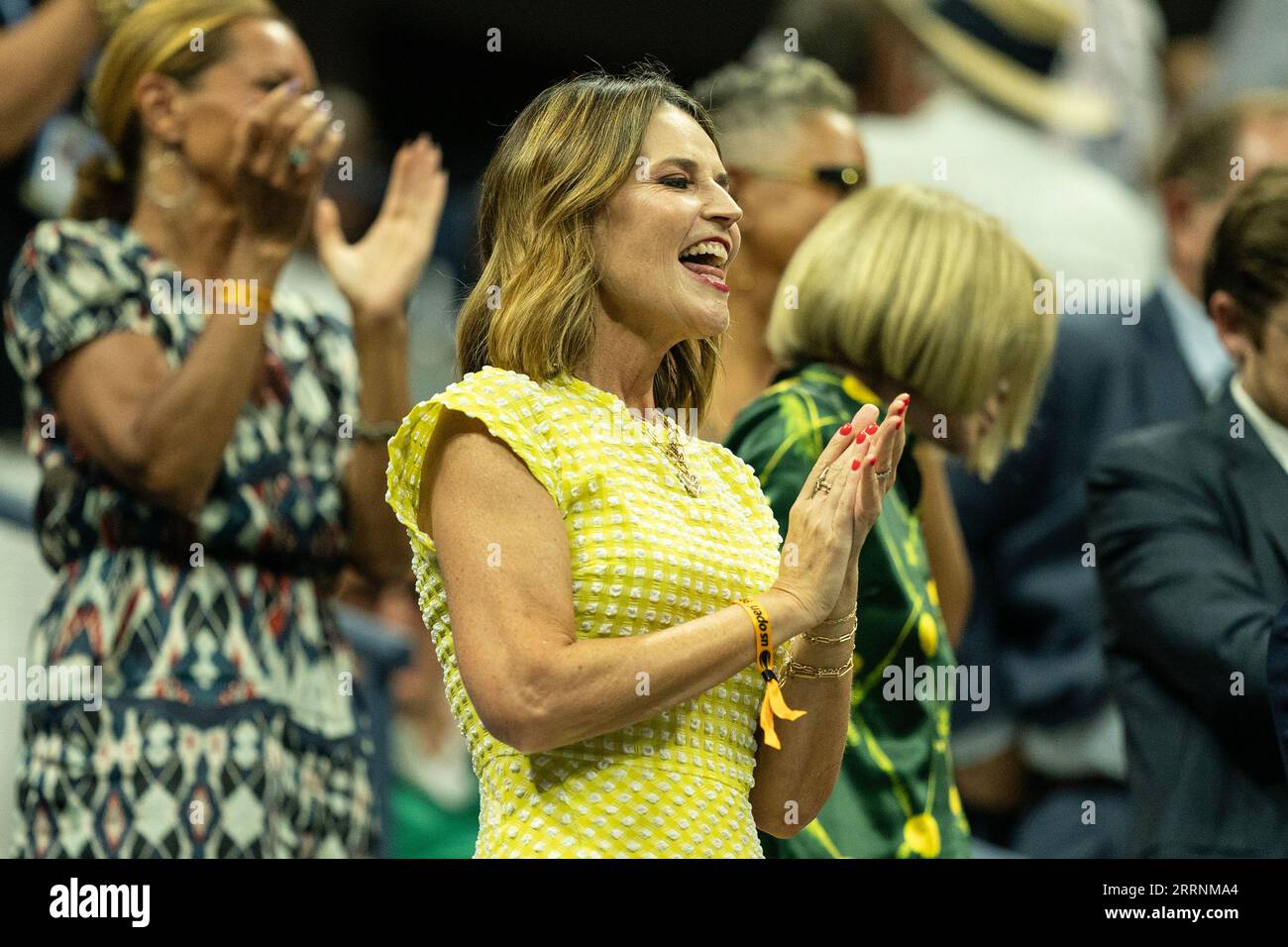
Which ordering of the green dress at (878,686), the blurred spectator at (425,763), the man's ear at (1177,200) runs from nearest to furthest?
the green dress at (878,686)
the man's ear at (1177,200)
the blurred spectator at (425,763)

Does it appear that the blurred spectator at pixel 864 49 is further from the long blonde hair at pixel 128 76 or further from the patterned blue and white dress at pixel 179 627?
the patterned blue and white dress at pixel 179 627

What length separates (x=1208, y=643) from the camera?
286 cm

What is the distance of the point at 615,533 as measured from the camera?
6.69 feet

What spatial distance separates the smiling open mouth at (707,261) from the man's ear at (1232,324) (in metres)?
1.21

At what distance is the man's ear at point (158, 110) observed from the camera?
129 inches

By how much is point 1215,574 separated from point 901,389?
536 millimetres

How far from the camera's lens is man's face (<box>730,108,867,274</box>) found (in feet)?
11.7

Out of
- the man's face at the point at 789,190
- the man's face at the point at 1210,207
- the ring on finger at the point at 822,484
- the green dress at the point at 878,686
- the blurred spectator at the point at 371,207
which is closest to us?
the ring on finger at the point at 822,484

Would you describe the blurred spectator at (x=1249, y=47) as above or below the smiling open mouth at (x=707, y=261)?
above

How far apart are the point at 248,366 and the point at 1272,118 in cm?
237

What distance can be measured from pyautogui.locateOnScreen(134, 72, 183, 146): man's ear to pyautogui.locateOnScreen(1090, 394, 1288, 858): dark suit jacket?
5.25 feet

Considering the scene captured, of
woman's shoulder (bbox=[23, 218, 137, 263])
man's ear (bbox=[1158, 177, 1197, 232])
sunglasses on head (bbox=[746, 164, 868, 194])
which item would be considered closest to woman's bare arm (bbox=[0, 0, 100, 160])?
woman's shoulder (bbox=[23, 218, 137, 263])

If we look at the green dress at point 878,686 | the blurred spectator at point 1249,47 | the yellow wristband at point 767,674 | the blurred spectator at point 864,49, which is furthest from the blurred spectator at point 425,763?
the blurred spectator at point 1249,47

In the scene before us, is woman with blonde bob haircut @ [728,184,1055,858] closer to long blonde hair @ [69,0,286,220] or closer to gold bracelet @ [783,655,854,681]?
gold bracelet @ [783,655,854,681]
